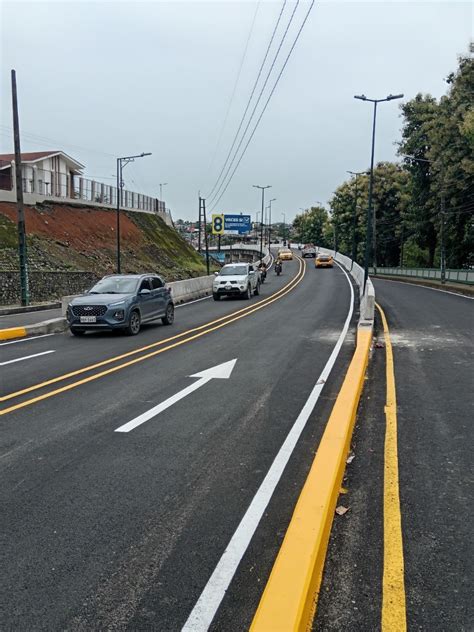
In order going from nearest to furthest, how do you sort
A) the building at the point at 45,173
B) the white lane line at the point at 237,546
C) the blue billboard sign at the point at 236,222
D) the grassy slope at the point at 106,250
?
the white lane line at the point at 237,546
the grassy slope at the point at 106,250
the building at the point at 45,173
the blue billboard sign at the point at 236,222

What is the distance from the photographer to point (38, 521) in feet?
13.0

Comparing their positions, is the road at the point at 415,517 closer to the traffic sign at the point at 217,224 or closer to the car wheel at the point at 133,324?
the car wheel at the point at 133,324

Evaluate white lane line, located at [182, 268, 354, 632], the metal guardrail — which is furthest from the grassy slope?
white lane line, located at [182, 268, 354, 632]

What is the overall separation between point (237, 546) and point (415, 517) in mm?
1434

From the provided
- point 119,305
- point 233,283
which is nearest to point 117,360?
point 119,305

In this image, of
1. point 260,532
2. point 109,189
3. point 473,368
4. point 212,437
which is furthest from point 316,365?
point 109,189

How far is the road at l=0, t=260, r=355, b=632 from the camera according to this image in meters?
3.05

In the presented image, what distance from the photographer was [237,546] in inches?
142

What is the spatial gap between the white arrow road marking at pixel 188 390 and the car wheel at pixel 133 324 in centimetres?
490

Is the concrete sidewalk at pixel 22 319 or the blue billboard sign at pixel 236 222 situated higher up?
the blue billboard sign at pixel 236 222

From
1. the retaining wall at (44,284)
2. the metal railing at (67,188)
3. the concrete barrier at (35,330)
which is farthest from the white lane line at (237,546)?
the metal railing at (67,188)

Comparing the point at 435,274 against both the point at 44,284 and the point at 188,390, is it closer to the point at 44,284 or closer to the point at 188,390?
the point at 44,284

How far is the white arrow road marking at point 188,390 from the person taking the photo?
253 inches

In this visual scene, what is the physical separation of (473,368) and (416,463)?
5527mm
